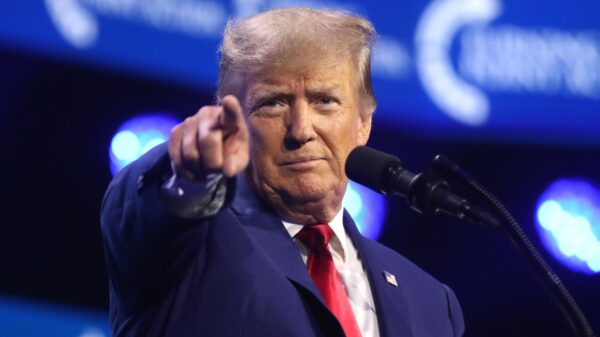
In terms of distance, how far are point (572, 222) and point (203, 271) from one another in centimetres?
241

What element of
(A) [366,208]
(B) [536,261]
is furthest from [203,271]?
(A) [366,208]

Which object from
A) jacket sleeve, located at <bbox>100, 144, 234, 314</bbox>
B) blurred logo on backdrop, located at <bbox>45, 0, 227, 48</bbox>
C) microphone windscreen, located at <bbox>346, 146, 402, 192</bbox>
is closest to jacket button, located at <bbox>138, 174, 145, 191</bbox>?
jacket sleeve, located at <bbox>100, 144, 234, 314</bbox>

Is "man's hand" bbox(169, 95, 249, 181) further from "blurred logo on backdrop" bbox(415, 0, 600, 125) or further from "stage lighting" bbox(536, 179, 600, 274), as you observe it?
"stage lighting" bbox(536, 179, 600, 274)

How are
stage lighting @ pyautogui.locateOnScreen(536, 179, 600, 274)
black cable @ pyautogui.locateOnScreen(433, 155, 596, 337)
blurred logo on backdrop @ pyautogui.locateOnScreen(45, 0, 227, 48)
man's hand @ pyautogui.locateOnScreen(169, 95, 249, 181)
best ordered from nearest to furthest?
man's hand @ pyautogui.locateOnScreen(169, 95, 249, 181) < black cable @ pyautogui.locateOnScreen(433, 155, 596, 337) < blurred logo on backdrop @ pyautogui.locateOnScreen(45, 0, 227, 48) < stage lighting @ pyautogui.locateOnScreen(536, 179, 600, 274)

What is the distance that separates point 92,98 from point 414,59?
1203 mm

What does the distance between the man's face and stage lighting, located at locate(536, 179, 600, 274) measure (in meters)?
1.97

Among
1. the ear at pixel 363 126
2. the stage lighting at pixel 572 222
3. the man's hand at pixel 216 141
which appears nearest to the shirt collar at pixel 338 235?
the ear at pixel 363 126

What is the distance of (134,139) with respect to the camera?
140 inches

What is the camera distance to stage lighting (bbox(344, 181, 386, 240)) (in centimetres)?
390

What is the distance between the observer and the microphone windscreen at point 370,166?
1.79 metres

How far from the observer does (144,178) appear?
69.2 inches

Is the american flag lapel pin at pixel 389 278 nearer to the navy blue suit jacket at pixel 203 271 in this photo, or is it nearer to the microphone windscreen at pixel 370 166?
the navy blue suit jacket at pixel 203 271

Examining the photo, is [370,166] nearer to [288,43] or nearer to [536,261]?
[536,261]

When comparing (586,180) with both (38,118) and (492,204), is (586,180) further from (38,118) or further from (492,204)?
(492,204)
